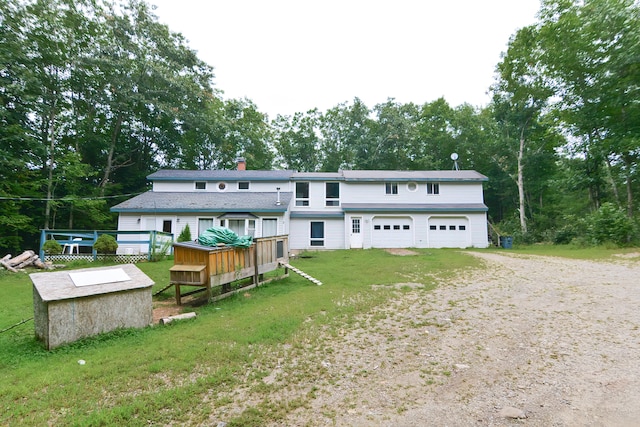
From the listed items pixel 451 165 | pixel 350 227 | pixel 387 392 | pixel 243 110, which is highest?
pixel 243 110

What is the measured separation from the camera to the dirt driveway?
8.32 ft

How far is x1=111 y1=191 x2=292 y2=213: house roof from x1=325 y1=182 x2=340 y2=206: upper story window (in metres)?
2.82

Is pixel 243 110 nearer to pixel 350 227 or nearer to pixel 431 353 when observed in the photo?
pixel 350 227

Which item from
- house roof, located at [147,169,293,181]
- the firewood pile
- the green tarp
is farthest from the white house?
the green tarp

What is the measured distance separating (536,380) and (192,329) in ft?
16.3

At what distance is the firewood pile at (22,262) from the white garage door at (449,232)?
67.6ft

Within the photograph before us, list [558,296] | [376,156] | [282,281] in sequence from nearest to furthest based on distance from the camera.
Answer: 1. [558,296]
2. [282,281]
3. [376,156]

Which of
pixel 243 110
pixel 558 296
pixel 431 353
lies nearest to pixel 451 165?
pixel 243 110

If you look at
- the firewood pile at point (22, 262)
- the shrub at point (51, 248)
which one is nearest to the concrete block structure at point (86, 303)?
the firewood pile at point (22, 262)

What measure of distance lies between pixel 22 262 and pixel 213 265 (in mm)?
10767

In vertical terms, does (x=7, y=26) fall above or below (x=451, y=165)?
above

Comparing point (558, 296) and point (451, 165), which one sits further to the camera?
point (451, 165)

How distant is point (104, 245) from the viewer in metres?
12.9

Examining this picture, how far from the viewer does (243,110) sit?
32531 millimetres
